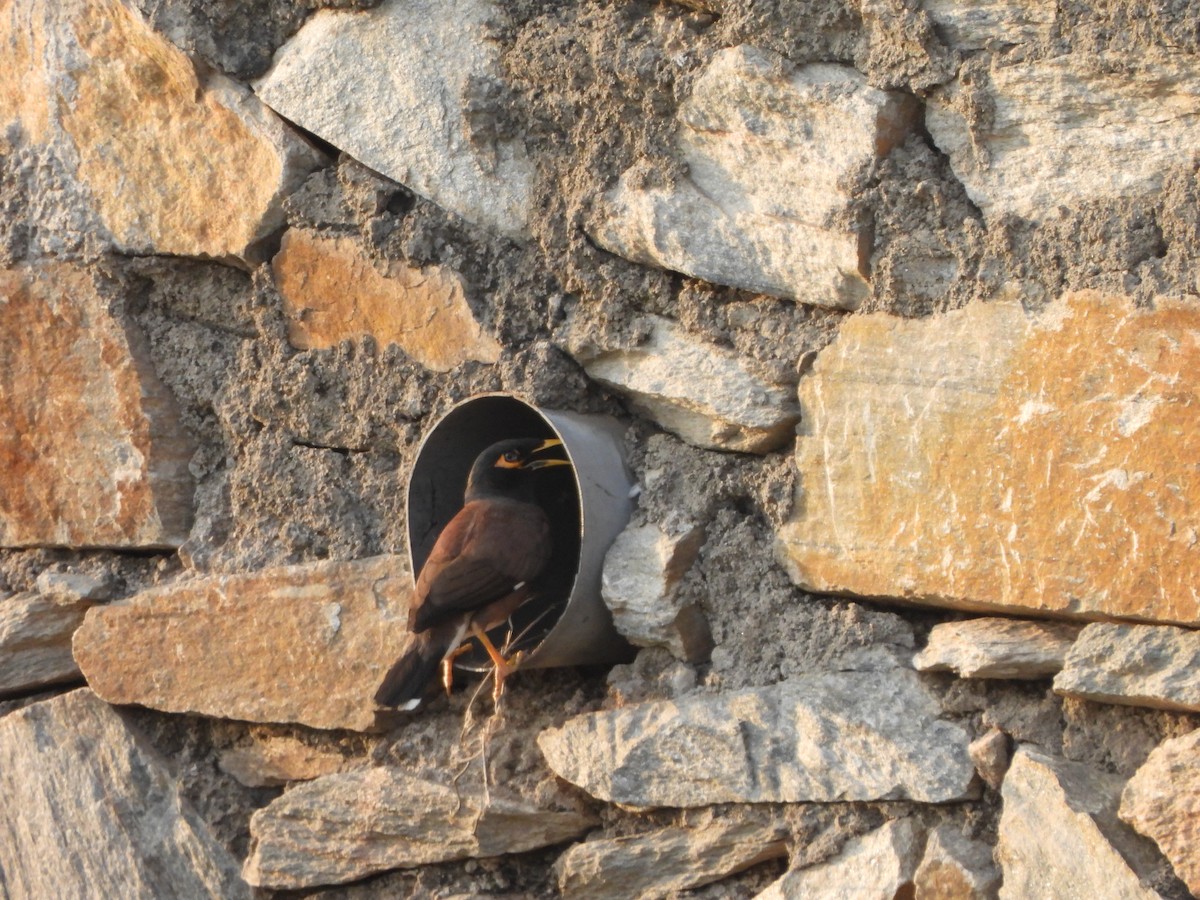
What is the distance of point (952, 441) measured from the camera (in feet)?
8.86

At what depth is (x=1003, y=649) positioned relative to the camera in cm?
264

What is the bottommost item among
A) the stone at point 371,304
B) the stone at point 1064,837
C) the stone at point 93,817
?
the stone at point 93,817

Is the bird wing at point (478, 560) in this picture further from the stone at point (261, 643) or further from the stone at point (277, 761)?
the stone at point (277, 761)

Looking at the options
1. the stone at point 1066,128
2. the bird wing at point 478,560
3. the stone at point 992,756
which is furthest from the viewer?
the bird wing at point 478,560

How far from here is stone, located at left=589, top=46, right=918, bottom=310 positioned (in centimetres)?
282

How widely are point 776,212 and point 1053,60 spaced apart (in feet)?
1.85

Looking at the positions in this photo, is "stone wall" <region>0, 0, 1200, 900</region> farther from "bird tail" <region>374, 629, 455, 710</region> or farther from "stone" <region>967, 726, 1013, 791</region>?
"bird tail" <region>374, 629, 455, 710</region>

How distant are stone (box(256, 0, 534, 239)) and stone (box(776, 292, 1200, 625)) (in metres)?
0.83

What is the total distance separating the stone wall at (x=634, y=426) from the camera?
2.56 meters

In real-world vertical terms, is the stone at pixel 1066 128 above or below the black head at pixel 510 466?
above

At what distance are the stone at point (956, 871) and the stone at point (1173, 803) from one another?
25cm

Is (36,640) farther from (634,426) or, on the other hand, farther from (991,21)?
(991,21)

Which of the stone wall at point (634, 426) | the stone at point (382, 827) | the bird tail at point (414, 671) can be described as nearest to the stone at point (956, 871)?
the stone wall at point (634, 426)

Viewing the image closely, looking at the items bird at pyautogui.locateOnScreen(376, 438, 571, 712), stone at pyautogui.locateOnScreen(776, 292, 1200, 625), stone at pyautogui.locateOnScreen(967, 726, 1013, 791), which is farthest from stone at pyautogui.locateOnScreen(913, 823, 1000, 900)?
bird at pyautogui.locateOnScreen(376, 438, 571, 712)
